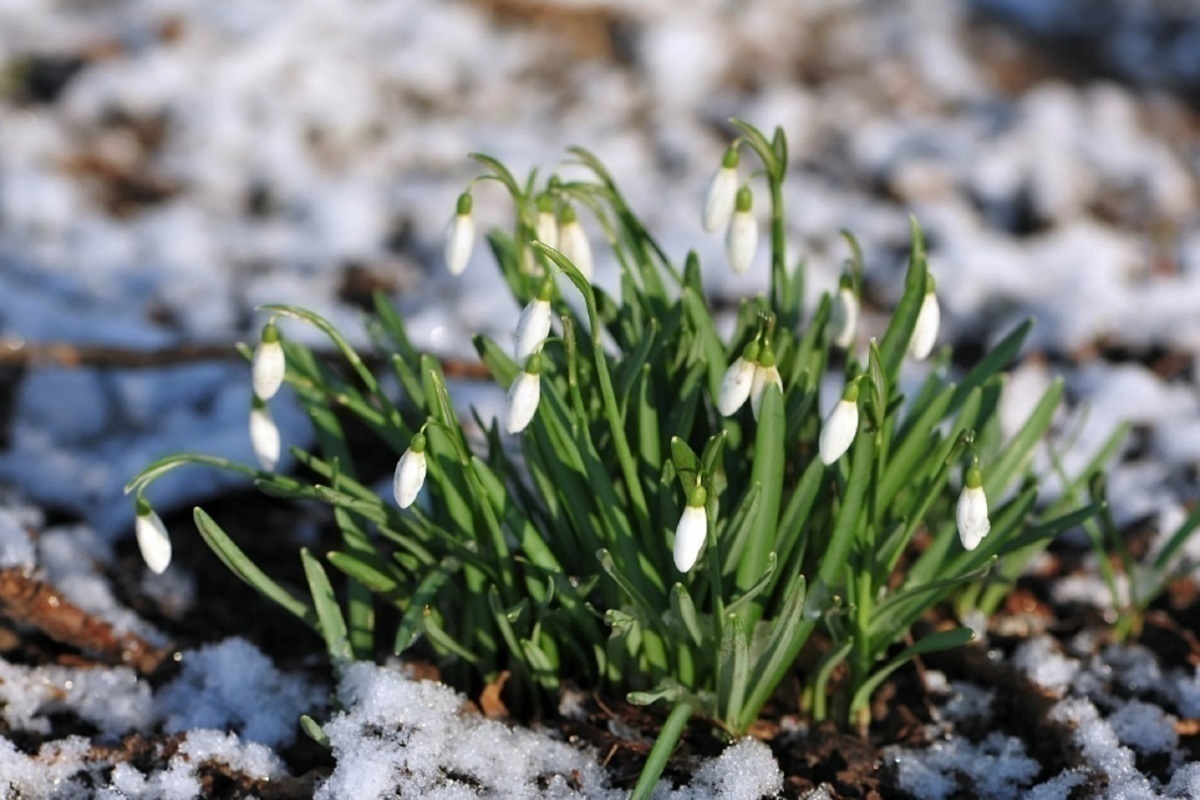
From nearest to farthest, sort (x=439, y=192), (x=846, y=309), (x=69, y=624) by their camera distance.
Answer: (x=846, y=309)
(x=69, y=624)
(x=439, y=192)

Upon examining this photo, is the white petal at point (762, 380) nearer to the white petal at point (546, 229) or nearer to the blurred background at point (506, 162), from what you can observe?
the white petal at point (546, 229)

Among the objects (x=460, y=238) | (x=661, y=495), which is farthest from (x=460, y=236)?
(x=661, y=495)

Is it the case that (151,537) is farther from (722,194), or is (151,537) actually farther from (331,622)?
(722,194)

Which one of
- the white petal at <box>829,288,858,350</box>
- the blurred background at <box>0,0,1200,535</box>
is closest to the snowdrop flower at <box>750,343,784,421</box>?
the white petal at <box>829,288,858,350</box>

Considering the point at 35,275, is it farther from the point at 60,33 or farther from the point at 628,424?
the point at 628,424

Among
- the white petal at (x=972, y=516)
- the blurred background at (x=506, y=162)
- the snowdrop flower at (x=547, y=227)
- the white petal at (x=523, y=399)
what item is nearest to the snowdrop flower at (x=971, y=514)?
the white petal at (x=972, y=516)

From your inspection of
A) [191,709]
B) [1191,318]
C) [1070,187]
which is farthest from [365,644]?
[1070,187]
